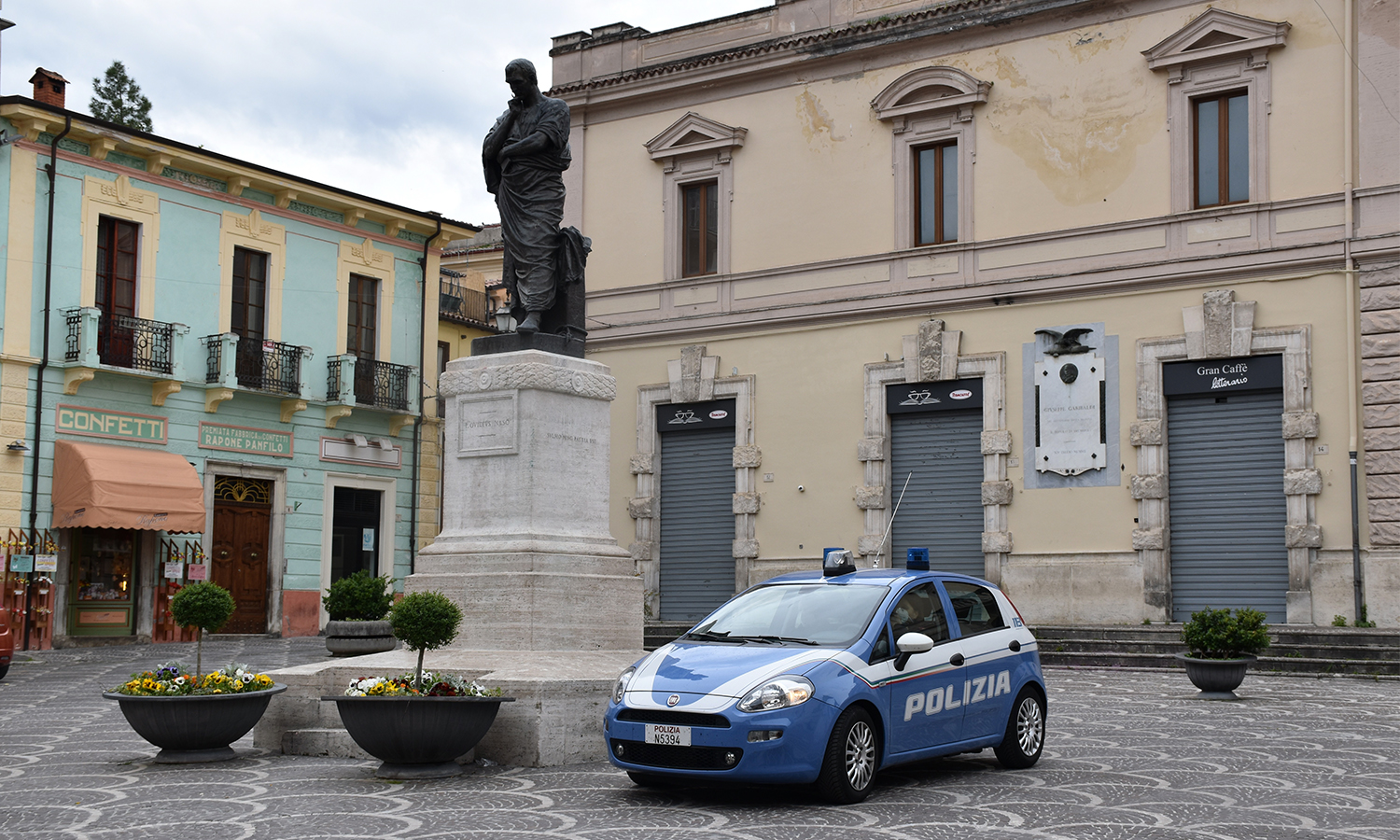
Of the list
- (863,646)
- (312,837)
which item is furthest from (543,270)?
(312,837)

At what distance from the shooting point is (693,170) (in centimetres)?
2795

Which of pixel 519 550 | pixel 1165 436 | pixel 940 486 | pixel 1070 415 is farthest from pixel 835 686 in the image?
pixel 940 486

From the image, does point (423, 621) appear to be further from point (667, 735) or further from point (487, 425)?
point (487, 425)

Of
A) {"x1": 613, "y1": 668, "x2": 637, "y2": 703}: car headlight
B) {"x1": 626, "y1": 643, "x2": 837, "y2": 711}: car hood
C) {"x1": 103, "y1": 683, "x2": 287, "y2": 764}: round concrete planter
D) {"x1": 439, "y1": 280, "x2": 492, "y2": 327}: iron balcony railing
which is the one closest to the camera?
{"x1": 626, "y1": 643, "x2": 837, "y2": 711}: car hood

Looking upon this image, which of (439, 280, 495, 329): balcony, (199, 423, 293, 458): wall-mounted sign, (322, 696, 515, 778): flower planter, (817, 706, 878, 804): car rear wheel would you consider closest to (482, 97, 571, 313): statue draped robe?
(322, 696, 515, 778): flower planter

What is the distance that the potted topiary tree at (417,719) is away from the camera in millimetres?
9234

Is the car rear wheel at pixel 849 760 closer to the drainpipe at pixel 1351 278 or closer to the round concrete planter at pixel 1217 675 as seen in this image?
the round concrete planter at pixel 1217 675

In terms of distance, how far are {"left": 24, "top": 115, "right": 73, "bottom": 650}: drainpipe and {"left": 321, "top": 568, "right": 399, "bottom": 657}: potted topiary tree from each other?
10528 millimetres

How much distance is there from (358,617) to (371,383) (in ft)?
51.2

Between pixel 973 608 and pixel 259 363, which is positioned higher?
pixel 259 363

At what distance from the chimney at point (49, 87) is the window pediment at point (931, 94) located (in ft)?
51.2

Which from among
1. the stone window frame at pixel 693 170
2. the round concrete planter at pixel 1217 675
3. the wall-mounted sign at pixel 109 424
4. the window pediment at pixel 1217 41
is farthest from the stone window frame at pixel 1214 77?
the wall-mounted sign at pixel 109 424

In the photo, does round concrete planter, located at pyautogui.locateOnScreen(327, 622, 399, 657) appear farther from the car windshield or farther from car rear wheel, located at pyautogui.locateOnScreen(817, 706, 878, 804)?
car rear wheel, located at pyautogui.locateOnScreen(817, 706, 878, 804)

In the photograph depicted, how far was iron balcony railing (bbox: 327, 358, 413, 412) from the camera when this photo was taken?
30344 mm
